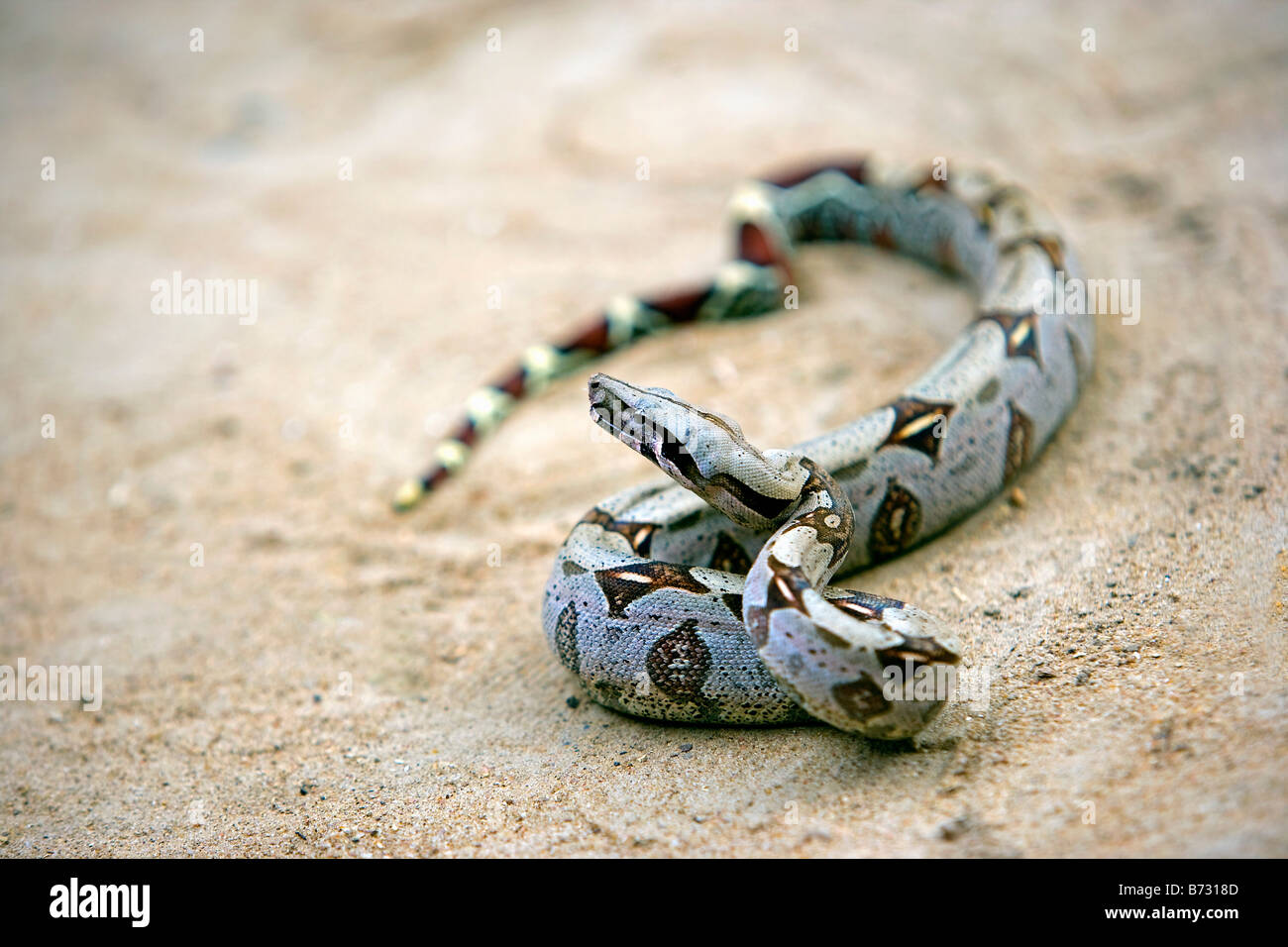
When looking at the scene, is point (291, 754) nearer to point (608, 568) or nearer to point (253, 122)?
point (608, 568)

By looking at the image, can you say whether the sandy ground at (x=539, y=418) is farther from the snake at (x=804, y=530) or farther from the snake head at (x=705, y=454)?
the snake head at (x=705, y=454)

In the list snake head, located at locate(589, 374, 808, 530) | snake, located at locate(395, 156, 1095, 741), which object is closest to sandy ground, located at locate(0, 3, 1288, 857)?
snake, located at locate(395, 156, 1095, 741)

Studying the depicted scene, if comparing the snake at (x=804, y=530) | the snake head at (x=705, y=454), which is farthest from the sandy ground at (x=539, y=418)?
the snake head at (x=705, y=454)

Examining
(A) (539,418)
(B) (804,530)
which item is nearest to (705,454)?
(B) (804,530)

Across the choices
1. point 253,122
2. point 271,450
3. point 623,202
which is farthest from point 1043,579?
point 253,122

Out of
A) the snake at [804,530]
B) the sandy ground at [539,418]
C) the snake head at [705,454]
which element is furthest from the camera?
the snake head at [705,454]

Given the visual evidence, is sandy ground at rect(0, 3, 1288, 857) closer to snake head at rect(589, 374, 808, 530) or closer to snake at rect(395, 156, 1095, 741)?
snake at rect(395, 156, 1095, 741)

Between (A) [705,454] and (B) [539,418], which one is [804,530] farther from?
(B) [539,418]
